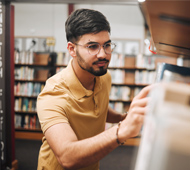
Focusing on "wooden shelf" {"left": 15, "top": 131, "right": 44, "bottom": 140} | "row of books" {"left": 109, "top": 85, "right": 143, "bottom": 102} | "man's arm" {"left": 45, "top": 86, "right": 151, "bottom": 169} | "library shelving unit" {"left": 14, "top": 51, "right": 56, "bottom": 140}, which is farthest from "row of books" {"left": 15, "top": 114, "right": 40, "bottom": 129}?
"man's arm" {"left": 45, "top": 86, "right": 151, "bottom": 169}

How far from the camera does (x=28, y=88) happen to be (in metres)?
4.64

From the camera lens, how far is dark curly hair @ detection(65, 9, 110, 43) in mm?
1054

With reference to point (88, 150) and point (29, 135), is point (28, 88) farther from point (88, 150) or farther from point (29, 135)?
point (88, 150)

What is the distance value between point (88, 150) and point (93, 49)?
541 mm

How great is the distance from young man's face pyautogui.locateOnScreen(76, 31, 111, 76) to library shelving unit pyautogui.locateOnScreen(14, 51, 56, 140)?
142 inches

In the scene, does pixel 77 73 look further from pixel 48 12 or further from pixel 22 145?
pixel 48 12

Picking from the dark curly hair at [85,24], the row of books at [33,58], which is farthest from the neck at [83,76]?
the row of books at [33,58]

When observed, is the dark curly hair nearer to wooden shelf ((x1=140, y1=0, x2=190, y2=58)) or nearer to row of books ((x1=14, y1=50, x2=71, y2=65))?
wooden shelf ((x1=140, y1=0, x2=190, y2=58))

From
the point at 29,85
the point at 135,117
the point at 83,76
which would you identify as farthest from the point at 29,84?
the point at 135,117

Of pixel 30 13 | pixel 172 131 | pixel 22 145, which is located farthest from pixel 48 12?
pixel 172 131

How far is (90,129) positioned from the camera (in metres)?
1.14

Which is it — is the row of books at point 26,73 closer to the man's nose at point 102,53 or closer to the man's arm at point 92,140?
the man's nose at point 102,53

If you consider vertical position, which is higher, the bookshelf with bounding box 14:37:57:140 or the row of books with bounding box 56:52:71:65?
the row of books with bounding box 56:52:71:65

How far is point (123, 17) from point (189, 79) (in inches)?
232
